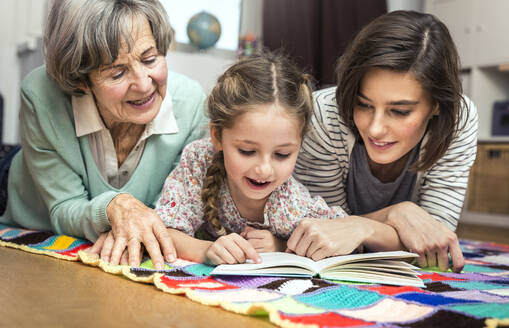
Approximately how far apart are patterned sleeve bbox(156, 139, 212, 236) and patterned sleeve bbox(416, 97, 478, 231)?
23.7 inches

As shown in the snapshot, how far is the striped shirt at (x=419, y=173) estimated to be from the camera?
4.52 feet

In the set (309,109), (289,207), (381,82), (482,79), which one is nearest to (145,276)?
(289,207)

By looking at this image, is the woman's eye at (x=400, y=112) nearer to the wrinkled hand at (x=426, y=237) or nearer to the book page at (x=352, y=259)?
the wrinkled hand at (x=426, y=237)

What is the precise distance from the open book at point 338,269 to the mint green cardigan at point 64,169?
1.35 feet

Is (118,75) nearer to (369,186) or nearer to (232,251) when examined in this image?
(232,251)

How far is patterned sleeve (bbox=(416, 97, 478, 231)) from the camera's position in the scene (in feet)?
4.49

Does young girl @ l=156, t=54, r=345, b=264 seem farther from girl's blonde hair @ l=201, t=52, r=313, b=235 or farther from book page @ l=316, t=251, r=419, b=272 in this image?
book page @ l=316, t=251, r=419, b=272

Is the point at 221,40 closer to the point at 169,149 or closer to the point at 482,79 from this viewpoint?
the point at 482,79

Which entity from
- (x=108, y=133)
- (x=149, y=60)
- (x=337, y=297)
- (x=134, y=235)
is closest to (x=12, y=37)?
(x=108, y=133)

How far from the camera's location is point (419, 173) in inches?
56.1

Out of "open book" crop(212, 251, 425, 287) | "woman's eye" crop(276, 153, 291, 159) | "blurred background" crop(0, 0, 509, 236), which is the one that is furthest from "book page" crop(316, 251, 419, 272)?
"blurred background" crop(0, 0, 509, 236)

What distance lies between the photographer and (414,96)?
47.2 inches

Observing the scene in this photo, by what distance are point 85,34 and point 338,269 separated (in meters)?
0.81

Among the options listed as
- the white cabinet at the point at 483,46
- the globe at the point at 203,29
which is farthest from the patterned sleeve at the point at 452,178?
the white cabinet at the point at 483,46
